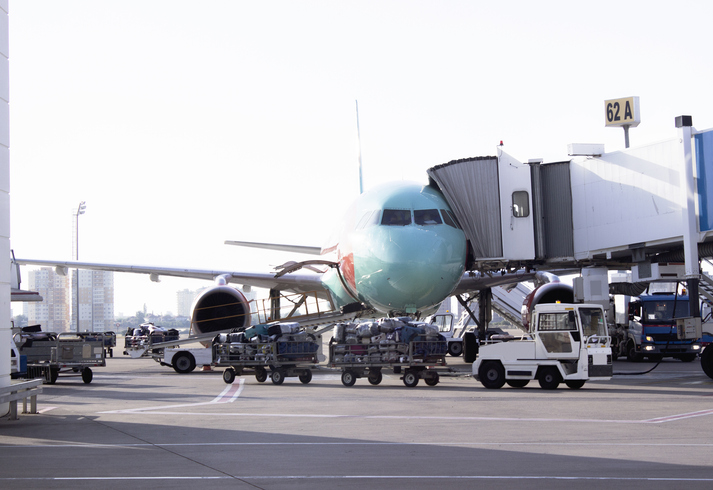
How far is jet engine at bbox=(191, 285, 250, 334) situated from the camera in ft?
72.3

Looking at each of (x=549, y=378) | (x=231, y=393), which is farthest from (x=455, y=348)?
(x=231, y=393)

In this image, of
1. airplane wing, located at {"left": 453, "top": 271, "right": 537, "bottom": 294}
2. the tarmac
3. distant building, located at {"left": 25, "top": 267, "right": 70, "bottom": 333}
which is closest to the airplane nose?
the tarmac

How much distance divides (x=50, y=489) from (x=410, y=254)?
10.7m

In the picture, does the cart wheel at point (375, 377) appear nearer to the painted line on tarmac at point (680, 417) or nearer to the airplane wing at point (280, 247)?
the painted line on tarmac at point (680, 417)

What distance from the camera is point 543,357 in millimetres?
15008

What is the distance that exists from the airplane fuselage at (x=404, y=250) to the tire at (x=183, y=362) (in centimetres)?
690

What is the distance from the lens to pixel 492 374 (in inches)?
603

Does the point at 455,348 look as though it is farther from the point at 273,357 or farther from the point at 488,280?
the point at 273,357

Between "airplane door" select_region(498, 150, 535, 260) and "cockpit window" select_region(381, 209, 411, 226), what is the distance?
2433 millimetres

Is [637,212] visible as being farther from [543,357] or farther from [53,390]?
[53,390]

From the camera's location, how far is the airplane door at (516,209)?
17812 millimetres

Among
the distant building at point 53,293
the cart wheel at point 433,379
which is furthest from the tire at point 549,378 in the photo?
the distant building at point 53,293

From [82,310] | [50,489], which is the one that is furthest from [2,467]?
[82,310]

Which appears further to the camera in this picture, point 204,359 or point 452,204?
point 204,359
